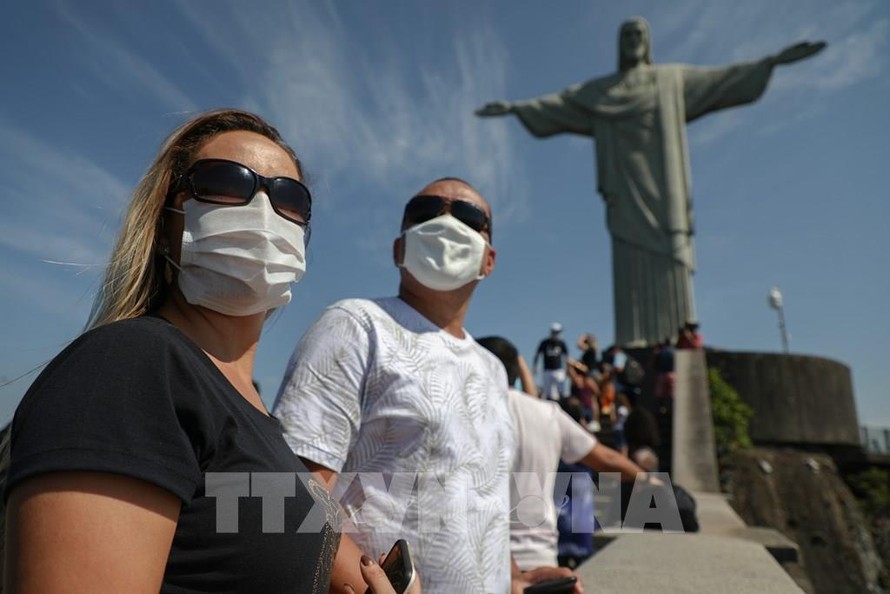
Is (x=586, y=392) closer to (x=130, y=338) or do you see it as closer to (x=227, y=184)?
(x=227, y=184)

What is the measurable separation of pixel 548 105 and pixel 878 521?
38.9 ft

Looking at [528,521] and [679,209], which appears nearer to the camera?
[528,521]

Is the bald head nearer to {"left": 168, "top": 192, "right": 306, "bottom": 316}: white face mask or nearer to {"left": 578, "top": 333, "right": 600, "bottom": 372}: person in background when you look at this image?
{"left": 168, "top": 192, "right": 306, "bottom": 316}: white face mask

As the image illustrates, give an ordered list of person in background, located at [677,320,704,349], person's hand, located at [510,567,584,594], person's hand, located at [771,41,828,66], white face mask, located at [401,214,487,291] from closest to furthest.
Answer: person's hand, located at [510,567,584,594], white face mask, located at [401,214,487,291], person in background, located at [677,320,704,349], person's hand, located at [771,41,828,66]

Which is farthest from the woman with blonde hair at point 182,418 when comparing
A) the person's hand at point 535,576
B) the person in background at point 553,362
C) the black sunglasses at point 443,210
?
the person in background at point 553,362

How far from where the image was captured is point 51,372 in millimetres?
850

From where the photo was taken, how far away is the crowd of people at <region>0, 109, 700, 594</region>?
798 millimetres

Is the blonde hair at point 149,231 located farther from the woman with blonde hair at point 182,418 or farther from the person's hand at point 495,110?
the person's hand at point 495,110

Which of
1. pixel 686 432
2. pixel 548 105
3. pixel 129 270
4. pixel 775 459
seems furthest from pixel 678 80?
pixel 129 270

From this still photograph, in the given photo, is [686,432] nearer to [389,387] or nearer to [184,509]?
[389,387]

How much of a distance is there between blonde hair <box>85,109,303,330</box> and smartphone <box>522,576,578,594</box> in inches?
54.3

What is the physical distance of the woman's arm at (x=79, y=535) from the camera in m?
0.76

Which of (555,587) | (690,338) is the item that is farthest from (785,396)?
(555,587)

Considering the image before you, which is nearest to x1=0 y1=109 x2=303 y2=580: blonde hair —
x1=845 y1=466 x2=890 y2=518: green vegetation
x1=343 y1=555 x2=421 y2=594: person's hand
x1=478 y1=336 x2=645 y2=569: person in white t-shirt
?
x1=343 y1=555 x2=421 y2=594: person's hand
